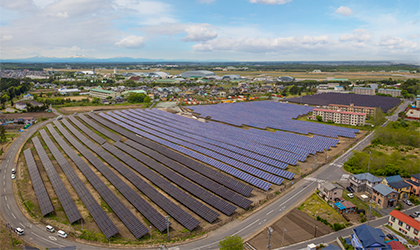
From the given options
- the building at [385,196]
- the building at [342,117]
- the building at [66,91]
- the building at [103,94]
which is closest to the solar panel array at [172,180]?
the building at [385,196]

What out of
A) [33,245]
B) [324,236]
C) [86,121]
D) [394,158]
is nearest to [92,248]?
[33,245]

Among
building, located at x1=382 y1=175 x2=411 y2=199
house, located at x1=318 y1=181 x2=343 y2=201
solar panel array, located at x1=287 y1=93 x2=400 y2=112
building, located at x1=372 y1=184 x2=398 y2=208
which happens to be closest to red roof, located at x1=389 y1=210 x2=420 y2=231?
building, located at x1=372 y1=184 x2=398 y2=208

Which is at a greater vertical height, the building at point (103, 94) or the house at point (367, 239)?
the building at point (103, 94)

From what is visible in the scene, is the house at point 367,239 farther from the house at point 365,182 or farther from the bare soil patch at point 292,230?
the house at point 365,182

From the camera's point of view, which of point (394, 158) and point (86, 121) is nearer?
point (394, 158)

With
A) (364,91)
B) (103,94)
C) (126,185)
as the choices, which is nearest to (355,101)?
(364,91)

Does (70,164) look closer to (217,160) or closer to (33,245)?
(33,245)
